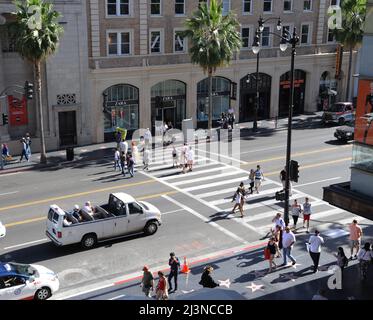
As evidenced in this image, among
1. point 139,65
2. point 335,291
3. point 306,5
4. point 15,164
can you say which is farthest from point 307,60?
point 335,291

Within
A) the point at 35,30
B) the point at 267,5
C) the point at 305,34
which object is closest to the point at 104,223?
the point at 35,30

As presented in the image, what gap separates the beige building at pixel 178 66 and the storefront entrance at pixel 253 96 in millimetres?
90

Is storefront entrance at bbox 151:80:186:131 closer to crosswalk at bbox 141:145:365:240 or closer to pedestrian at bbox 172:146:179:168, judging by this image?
crosswalk at bbox 141:145:365:240

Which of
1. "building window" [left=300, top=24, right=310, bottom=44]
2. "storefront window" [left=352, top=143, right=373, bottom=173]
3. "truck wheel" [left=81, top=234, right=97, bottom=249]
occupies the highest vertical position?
"building window" [left=300, top=24, right=310, bottom=44]

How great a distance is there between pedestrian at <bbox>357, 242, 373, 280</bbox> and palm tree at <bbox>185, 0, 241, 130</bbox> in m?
24.4

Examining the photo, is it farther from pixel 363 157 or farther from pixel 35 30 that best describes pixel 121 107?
pixel 363 157

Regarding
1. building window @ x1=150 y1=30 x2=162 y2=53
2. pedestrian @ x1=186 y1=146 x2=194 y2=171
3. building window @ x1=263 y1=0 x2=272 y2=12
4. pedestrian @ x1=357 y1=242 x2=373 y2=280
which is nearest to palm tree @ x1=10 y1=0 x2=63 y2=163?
building window @ x1=150 y1=30 x2=162 y2=53

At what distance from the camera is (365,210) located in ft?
56.7

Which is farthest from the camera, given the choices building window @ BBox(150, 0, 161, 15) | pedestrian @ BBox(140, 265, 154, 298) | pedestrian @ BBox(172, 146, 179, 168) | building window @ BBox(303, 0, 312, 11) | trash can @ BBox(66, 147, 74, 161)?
building window @ BBox(303, 0, 312, 11)

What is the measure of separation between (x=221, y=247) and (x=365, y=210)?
6873 mm

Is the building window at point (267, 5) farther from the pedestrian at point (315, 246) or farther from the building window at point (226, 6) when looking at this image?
the pedestrian at point (315, 246)

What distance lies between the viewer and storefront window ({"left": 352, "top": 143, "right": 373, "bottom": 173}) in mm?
17594
